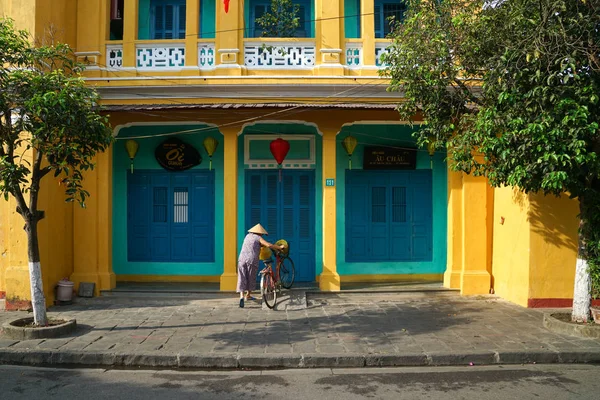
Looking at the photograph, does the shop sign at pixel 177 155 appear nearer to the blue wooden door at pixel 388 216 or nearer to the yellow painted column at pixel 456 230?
the blue wooden door at pixel 388 216

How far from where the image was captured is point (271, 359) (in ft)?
22.3

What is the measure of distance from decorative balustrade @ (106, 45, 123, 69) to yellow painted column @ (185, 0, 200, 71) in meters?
1.43

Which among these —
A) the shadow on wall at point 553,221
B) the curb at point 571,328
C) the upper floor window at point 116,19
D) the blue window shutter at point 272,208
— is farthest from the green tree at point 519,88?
the upper floor window at point 116,19

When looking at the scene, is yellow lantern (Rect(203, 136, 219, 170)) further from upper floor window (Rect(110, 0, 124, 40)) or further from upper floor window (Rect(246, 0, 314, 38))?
upper floor window (Rect(110, 0, 124, 40))

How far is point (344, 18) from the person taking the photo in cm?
1145

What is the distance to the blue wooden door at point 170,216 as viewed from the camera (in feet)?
39.8

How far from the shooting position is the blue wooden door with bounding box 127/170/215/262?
1212cm

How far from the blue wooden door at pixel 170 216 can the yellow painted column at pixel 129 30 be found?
2578mm

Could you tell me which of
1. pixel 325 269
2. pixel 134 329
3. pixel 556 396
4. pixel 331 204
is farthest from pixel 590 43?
pixel 134 329

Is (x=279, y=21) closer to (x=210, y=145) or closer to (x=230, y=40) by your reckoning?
(x=230, y=40)

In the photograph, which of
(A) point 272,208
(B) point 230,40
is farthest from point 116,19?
(A) point 272,208

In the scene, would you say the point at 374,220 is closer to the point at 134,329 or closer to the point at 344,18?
the point at 344,18

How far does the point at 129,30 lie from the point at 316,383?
842 cm

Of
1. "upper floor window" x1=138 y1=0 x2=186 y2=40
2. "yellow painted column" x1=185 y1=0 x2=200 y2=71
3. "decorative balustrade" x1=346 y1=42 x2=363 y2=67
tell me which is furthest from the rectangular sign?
"upper floor window" x1=138 y1=0 x2=186 y2=40
